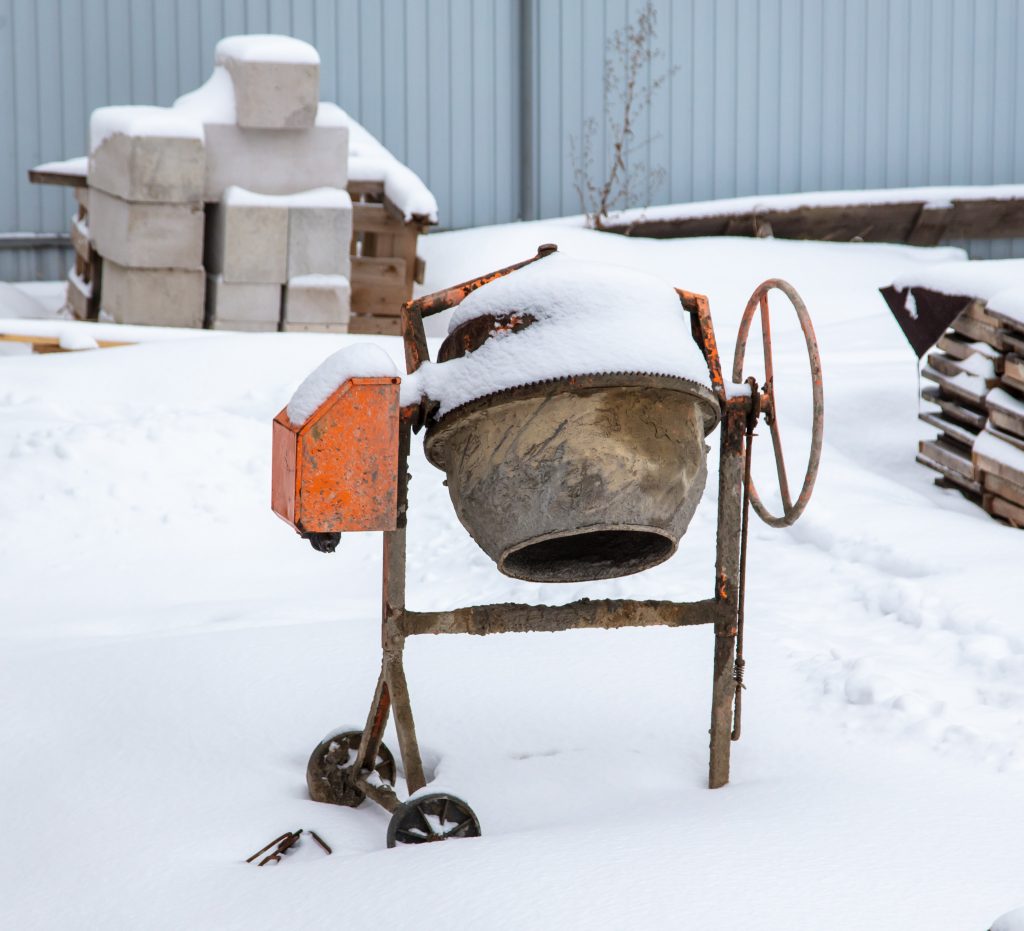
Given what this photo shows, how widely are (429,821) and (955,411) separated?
3.79m

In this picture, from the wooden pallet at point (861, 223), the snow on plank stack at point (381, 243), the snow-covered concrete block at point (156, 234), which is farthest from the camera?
the wooden pallet at point (861, 223)

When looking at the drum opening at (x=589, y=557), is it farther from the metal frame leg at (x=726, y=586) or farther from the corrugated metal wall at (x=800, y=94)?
the corrugated metal wall at (x=800, y=94)

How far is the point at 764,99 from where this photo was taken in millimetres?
11438

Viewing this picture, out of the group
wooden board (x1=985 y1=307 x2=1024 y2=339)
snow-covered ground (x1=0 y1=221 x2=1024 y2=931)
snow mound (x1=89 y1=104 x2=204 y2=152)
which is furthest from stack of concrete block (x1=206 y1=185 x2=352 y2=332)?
wooden board (x1=985 y1=307 x2=1024 y2=339)

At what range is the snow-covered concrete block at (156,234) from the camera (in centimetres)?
833

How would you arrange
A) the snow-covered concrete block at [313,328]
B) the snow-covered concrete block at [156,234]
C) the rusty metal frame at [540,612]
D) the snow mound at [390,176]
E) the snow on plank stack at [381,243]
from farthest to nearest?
1. the snow on plank stack at [381,243]
2. the snow mound at [390,176]
3. the snow-covered concrete block at [313,328]
4. the snow-covered concrete block at [156,234]
5. the rusty metal frame at [540,612]

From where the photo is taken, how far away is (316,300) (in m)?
8.52

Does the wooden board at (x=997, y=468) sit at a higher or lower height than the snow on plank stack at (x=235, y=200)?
lower

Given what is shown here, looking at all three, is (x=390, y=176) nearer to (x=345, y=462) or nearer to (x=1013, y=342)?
(x=1013, y=342)

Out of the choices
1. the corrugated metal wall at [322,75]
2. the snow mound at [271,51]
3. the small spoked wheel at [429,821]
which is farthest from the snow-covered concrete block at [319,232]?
the small spoked wheel at [429,821]

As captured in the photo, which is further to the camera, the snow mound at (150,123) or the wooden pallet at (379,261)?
the wooden pallet at (379,261)

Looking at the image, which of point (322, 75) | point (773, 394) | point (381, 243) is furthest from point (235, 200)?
point (773, 394)

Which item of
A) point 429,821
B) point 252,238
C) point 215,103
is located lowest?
point 429,821

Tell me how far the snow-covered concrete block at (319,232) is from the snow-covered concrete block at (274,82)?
446mm
